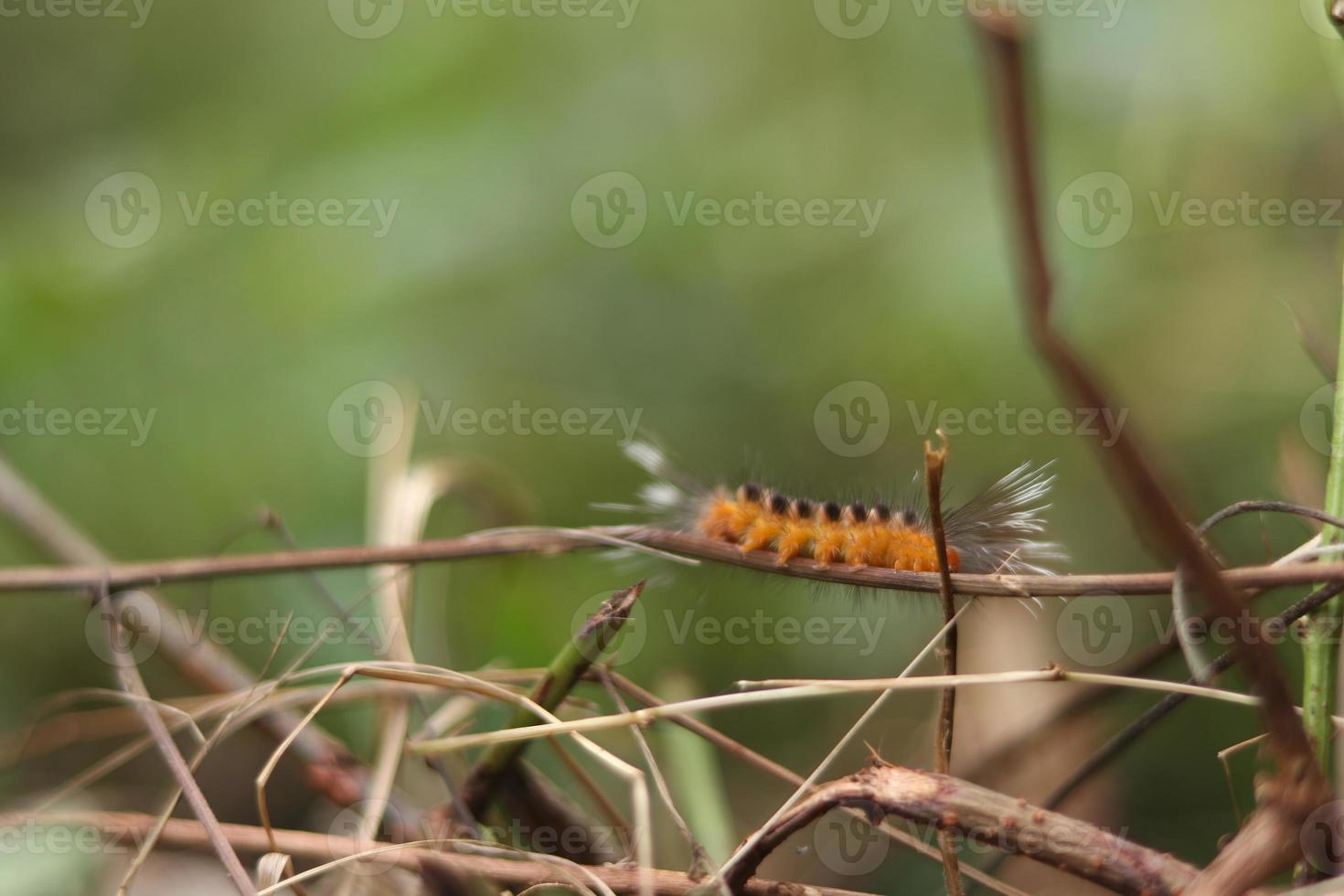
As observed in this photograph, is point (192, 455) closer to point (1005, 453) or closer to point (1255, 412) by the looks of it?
point (1005, 453)

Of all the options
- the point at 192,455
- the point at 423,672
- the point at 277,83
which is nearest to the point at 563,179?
the point at 277,83

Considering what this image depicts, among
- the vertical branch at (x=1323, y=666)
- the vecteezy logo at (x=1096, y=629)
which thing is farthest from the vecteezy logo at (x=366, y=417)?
the vertical branch at (x=1323, y=666)

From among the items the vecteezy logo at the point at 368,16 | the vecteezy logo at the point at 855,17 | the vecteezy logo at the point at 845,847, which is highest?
the vecteezy logo at the point at 855,17

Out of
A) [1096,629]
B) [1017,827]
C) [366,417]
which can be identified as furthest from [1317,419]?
[366,417]

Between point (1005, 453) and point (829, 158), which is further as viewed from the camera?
point (829, 158)

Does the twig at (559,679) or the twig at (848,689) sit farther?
the twig at (559,679)

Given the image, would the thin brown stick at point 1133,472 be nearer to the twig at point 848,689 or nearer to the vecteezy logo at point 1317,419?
the twig at point 848,689

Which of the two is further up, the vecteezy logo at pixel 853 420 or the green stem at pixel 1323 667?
the vecteezy logo at pixel 853 420
